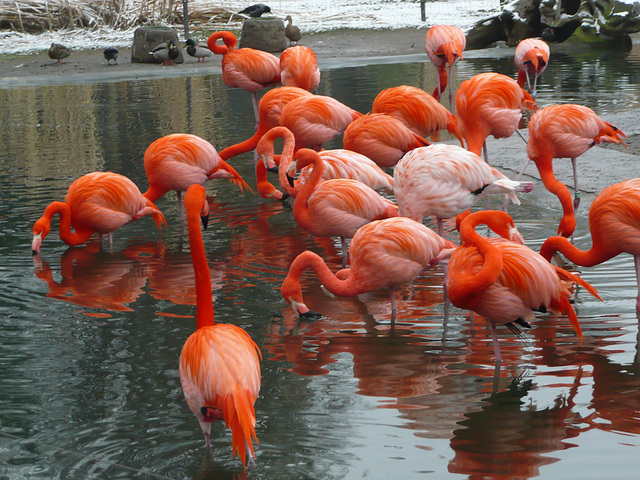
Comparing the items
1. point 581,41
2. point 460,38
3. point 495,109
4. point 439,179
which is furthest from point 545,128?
point 581,41

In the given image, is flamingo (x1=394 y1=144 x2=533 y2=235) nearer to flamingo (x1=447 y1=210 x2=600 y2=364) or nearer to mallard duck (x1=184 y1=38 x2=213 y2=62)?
flamingo (x1=447 y1=210 x2=600 y2=364)

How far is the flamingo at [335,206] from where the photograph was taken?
4641 mm

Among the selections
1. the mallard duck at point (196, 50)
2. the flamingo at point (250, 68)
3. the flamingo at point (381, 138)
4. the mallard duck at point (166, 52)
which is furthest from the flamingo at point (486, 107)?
the mallard duck at point (166, 52)

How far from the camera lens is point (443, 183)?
4.67 metres

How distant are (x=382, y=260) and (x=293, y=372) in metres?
0.75

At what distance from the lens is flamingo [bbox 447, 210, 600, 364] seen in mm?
3248

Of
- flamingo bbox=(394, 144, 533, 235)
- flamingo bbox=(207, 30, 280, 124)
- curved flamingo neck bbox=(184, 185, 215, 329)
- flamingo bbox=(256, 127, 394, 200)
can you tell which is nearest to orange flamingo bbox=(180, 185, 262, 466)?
curved flamingo neck bbox=(184, 185, 215, 329)

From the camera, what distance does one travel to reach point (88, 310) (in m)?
4.30

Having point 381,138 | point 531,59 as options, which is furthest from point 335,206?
point 531,59

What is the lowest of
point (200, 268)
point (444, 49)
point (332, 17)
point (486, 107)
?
point (200, 268)

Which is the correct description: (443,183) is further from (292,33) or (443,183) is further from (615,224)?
(292,33)

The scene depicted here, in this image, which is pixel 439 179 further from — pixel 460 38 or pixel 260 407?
pixel 460 38

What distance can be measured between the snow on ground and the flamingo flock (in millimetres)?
12198

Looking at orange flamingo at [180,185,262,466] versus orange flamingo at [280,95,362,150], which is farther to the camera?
orange flamingo at [280,95,362,150]
